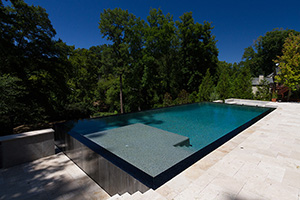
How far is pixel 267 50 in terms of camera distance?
33.2 metres

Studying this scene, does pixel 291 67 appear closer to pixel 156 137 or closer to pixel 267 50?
pixel 156 137

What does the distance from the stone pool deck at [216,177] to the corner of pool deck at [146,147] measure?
104 centimetres

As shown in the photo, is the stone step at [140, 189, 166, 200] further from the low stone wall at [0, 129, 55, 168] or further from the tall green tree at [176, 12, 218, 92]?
the tall green tree at [176, 12, 218, 92]

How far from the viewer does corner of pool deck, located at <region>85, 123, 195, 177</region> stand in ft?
12.0

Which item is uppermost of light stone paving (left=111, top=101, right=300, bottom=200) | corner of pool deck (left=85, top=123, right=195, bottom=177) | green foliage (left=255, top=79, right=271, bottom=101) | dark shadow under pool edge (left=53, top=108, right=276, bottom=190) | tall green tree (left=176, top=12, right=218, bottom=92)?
tall green tree (left=176, top=12, right=218, bottom=92)

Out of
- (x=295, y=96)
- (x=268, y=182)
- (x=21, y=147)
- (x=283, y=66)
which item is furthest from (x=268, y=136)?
(x=295, y=96)

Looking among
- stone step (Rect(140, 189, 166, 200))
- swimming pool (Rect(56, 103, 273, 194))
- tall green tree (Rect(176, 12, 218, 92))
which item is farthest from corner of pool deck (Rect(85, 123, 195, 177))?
tall green tree (Rect(176, 12, 218, 92))

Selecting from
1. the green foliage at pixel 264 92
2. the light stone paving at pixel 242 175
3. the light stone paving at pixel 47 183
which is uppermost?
the green foliage at pixel 264 92

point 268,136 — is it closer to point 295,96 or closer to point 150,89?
point 150,89

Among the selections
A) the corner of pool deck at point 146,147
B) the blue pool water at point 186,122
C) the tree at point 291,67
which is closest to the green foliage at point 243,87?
the tree at point 291,67

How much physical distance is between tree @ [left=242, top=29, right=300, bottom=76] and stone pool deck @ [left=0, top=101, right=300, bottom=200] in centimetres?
3542

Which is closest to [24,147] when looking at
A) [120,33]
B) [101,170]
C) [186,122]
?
[101,170]

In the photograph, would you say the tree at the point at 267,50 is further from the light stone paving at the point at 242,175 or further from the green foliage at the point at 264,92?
→ the light stone paving at the point at 242,175

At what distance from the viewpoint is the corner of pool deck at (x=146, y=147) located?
365 centimetres
